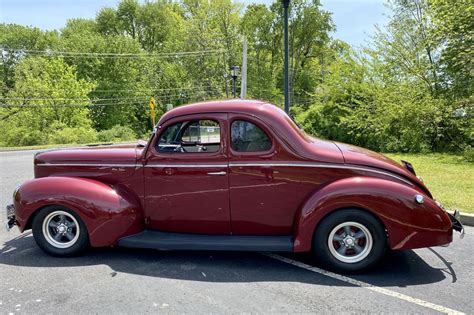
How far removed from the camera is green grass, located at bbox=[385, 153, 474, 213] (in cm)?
666

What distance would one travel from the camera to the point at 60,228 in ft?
15.4

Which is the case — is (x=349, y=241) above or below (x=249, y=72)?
below

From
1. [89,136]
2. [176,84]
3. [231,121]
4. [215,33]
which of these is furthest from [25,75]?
[231,121]

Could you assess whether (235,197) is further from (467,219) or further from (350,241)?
(467,219)

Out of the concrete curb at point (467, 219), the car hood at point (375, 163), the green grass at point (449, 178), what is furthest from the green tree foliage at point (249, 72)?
the car hood at point (375, 163)

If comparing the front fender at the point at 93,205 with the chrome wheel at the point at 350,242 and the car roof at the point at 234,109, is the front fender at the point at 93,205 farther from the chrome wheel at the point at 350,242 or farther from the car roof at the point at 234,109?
the chrome wheel at the point at 350,242

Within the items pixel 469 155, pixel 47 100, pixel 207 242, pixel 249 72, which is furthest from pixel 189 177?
pixel 249 72

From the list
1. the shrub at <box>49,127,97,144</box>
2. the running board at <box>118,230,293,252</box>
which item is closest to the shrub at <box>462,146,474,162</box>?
the running board at <box>118,230,293,252</box>

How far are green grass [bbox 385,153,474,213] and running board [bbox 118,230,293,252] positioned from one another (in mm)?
3766

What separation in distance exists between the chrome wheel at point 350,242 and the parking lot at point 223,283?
235 mm

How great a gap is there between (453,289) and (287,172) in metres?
2.06

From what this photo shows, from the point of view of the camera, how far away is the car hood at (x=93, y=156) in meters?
4.78

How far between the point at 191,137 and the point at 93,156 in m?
1.35

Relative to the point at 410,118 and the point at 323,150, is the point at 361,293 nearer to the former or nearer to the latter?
the point at 323,150
